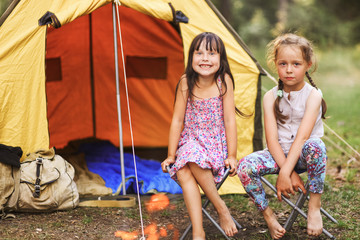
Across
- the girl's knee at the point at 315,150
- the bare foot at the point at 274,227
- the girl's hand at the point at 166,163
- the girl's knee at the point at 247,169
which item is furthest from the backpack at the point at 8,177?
the girl's knee at the point at 315,150

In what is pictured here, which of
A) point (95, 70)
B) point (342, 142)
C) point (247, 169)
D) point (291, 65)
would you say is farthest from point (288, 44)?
point (342, 142)

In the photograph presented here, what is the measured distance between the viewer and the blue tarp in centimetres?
396

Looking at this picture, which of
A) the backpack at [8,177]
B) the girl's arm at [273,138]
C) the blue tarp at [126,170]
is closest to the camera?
the girl's arm at [273,138]

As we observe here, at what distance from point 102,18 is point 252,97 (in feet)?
7.12

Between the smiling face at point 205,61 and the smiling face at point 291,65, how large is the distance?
1.40ft

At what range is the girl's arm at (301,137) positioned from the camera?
106 inches

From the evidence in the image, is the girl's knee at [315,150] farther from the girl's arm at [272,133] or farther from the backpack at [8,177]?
the backpack at [8,177]

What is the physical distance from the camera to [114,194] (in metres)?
3.84

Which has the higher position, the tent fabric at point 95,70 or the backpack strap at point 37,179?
the tent fabric at point 95,70

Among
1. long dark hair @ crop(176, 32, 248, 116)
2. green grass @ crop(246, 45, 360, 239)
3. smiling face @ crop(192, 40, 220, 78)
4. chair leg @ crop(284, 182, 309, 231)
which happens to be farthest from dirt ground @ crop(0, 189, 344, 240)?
smiling face @ crop(192, 40, 220, 78)

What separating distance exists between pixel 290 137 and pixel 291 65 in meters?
0.46

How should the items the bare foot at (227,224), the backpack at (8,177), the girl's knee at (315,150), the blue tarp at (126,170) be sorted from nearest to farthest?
the girl's knee at (315,150)
the bare foot at (227,224)
the backpack at (8,177)
the blue tarp at (126,170)

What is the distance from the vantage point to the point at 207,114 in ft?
10.1

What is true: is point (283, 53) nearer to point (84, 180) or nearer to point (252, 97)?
point (252, 97)
